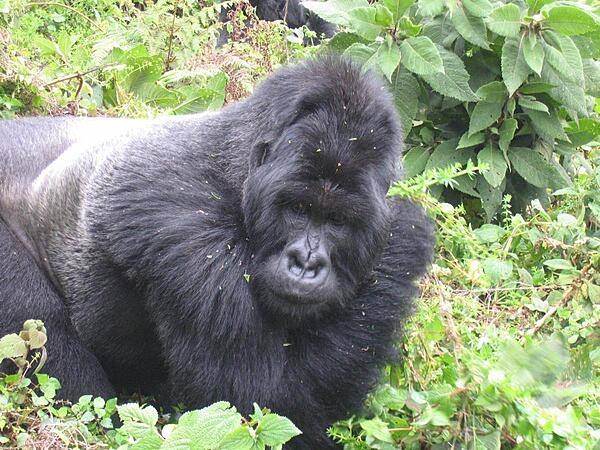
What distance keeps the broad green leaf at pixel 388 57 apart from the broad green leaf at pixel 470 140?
1.79 ft

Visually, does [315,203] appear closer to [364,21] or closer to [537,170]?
[364,21]

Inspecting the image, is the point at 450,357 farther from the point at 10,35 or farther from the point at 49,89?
the point at 10,35

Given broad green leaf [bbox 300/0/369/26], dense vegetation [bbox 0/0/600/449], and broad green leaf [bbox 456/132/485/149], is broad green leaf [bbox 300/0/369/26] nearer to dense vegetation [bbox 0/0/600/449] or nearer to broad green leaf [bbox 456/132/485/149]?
dense vegetation [bbox 0/0/600/449]

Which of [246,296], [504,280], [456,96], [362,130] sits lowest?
[504,280]

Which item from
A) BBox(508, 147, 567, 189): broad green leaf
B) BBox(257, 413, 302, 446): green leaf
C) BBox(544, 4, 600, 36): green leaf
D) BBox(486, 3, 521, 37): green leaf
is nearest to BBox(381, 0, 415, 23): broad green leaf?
BBox(486, 3, 521, 37): green leaf

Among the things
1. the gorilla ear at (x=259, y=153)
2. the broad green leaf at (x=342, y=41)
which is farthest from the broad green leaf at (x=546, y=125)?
the gorilla ear at (x=259, y=153)

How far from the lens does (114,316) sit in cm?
373

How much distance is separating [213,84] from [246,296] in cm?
297

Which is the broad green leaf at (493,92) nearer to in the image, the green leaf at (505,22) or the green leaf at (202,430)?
the green leaf at (505,22)

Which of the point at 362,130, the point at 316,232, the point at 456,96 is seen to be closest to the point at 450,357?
the point at 316,232

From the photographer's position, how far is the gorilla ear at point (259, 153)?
327 centimetres

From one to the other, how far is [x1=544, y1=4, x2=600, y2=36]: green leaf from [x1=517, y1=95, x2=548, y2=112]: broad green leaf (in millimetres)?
392

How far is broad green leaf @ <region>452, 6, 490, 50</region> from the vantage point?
15.8ft

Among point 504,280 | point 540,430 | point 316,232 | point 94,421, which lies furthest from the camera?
point 504,280
